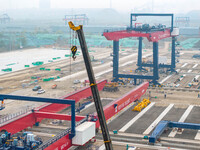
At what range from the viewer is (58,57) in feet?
285

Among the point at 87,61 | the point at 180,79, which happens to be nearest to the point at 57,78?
the point at 180,79

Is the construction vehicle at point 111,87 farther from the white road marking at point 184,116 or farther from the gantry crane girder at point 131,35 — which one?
the white road marking at point 184,116

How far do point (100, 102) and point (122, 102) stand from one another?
2150 centimetres

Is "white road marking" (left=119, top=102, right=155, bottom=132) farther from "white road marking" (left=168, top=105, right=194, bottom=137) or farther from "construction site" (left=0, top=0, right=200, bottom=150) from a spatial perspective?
"white road marking" (left=168, top=105, right=194, bottom=137)

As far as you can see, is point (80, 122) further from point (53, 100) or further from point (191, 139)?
point (191, 139)

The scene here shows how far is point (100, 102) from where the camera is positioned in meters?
16.8

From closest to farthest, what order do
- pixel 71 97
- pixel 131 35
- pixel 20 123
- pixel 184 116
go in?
pixel 20 123 → pixel 184 116 → pixel 71 97 → pixel 131 35

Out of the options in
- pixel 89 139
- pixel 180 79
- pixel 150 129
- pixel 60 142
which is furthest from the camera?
pixel 180 79

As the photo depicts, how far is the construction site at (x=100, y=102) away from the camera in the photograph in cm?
2610

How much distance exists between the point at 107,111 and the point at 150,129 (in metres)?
4.28

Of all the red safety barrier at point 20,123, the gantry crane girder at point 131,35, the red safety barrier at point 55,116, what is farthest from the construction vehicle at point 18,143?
the gantry crane girder at point 131,35

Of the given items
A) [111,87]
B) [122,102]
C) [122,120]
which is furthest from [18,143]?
[111,87]

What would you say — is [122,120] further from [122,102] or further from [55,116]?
[55,116]

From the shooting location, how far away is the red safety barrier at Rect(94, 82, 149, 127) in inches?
1357
